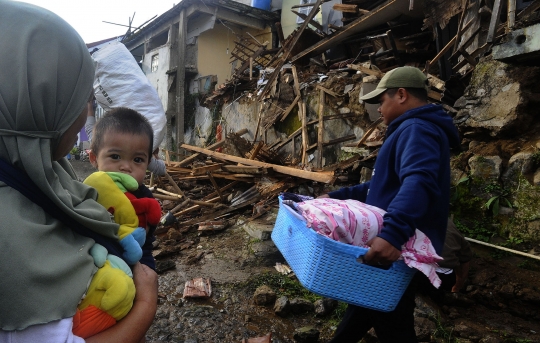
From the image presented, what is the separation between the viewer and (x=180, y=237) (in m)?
5.89

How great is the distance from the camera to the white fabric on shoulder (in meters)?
0.94

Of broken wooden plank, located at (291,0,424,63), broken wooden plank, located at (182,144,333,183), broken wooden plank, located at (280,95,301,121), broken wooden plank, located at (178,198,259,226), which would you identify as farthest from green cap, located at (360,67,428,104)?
broken wooden plank, located at (280,95,301,121)

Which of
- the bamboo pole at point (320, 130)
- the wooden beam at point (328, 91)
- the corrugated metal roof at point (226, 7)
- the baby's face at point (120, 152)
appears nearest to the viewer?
the baby's face at point (120, 152)

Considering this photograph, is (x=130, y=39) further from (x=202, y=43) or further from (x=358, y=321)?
(x=358, y=321)

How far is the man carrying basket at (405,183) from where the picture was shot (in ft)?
5.87

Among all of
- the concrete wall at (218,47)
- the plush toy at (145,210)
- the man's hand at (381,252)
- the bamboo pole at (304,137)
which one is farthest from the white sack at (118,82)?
the concrete wall at (218,47)

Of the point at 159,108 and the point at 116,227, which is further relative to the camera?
the point at 159,108

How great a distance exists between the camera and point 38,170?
99cm

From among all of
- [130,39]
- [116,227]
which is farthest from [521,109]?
[130,39]

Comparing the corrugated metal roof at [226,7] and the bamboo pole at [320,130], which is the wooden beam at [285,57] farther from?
the corrugated metal roof at [226,7]

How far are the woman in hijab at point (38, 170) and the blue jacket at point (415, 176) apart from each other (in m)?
1.37

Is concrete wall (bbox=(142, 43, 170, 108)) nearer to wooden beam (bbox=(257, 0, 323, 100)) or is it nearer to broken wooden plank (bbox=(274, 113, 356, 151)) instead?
wooden beam (bbox=(257, 0, 323, 100))

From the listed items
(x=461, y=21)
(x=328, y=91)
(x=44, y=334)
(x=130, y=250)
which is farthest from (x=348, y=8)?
(x=44, y=334)

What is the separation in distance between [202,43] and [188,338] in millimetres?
15199
